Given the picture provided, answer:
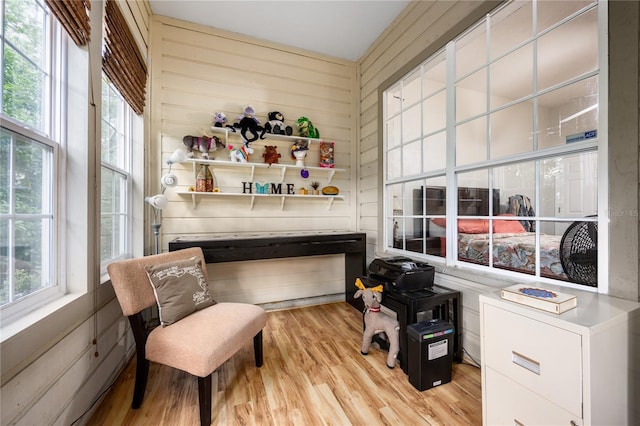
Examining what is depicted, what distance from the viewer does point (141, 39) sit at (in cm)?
223

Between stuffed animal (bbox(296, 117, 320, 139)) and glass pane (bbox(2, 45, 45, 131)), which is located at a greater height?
stuffed animal (bbox(296, 117, 320, 139))

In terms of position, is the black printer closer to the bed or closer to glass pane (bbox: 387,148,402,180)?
the bed

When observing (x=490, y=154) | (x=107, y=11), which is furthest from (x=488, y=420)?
(x=107, y=11)

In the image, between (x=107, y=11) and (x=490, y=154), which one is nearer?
(x=107, y=11)

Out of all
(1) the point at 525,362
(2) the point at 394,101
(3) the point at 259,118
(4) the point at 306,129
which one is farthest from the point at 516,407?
(3) the point at 259,118

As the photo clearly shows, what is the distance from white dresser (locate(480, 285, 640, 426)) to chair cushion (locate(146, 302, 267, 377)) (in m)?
1.29

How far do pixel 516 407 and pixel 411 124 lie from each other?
216 centimetres

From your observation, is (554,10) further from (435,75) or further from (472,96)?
(435,75)

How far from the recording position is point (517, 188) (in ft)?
5.30

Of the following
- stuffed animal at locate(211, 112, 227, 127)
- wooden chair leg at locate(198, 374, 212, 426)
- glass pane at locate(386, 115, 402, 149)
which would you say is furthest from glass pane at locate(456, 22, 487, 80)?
wooden chair leg at locate(198, 374, 212, 426)

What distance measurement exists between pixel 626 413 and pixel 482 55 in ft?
6.98

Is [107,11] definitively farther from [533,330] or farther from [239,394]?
[533,330]

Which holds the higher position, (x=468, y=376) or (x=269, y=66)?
(x=269, y=66)

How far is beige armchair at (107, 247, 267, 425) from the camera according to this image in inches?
48.9
